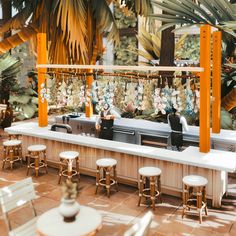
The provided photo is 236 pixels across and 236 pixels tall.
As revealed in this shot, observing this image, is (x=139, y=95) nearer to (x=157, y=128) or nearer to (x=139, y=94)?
(x=139, y=94)

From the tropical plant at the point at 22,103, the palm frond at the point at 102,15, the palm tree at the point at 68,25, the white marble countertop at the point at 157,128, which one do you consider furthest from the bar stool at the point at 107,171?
the tropical plant at the point at 22,103

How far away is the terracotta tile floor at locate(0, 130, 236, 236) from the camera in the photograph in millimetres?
5102

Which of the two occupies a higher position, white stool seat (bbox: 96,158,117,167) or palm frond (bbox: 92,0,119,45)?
palm frond (bbox: 92,0,119,45)

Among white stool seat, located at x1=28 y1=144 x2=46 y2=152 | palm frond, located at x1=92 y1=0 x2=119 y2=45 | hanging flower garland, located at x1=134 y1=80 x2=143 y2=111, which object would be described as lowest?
white stool seat, located at x1=28 y1=144 x2=46 y2=152

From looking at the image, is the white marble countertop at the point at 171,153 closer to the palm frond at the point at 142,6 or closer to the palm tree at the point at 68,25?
the palm tree at the point at 68,25

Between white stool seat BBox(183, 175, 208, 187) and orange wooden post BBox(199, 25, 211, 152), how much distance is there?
680 mm

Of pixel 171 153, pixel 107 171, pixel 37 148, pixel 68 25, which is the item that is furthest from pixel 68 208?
pixel 68 25

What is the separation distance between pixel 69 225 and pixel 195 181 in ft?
7.85

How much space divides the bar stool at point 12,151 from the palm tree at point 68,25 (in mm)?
2219

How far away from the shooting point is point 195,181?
5320 mm

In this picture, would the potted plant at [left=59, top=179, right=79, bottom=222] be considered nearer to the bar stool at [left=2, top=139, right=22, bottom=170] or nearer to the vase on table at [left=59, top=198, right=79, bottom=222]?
the vase on table at [left=59, top=198, right=79, bottom=222]

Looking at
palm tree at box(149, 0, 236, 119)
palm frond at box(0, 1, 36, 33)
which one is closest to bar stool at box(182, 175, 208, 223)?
palm tree at box(149, 0, 236, 119)

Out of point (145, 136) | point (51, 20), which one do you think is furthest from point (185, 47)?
point (145, 136)

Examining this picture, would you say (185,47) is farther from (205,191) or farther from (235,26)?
(235,26)
